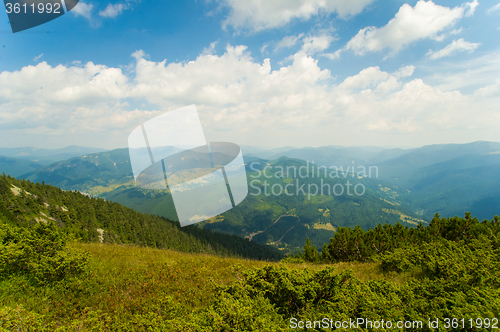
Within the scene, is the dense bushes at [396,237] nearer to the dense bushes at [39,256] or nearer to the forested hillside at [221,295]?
the forested hillside at [221,295]

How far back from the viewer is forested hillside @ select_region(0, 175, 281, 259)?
177 feet

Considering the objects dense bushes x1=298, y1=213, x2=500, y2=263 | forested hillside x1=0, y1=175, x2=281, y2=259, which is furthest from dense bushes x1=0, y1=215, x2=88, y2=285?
forested hillside x1=0, y1=175, x2=281, y2=259

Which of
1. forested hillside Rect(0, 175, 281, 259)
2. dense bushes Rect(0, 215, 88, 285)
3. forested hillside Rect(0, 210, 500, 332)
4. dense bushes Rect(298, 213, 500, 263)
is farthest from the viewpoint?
forested hillside Rect(0, 175, 281, 259)

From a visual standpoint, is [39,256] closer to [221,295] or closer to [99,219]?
[221,295]

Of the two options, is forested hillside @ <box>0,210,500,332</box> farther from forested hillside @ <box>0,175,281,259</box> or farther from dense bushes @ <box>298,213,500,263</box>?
forested hillside @ <box>0,175,281,259</box>

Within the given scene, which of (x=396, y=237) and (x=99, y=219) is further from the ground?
(x=396, y=237)

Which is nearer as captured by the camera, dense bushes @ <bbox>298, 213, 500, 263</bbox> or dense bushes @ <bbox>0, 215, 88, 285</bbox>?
dense bushes @ <bbox>0, 215, 88, 285</bbox>

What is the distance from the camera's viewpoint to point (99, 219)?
7269 centimetres

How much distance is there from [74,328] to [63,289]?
8.46 ft

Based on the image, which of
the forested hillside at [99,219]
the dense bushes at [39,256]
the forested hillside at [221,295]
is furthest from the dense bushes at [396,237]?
the forested hillside at [99,219]

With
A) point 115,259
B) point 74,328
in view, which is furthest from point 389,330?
point 115,259

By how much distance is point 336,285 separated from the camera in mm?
5301

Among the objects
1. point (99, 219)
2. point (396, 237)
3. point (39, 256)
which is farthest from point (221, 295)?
point (99, 219)

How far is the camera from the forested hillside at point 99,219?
54.1 meters
